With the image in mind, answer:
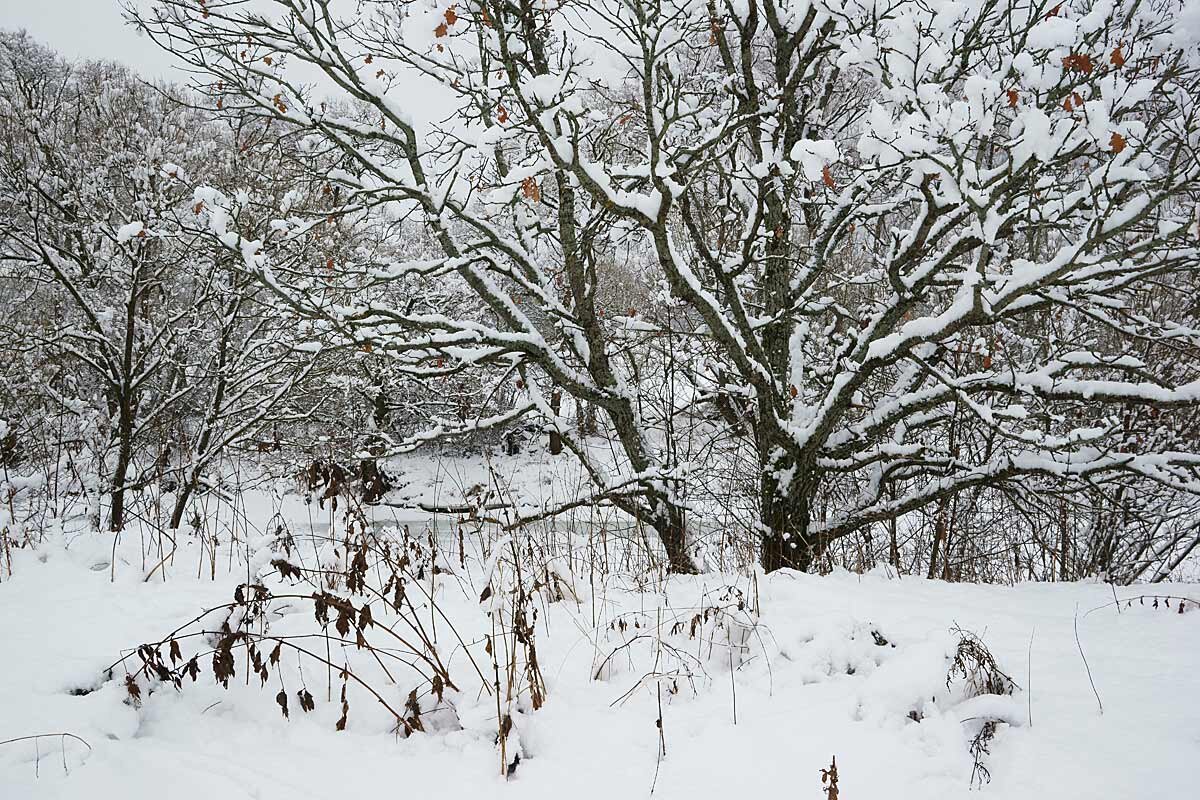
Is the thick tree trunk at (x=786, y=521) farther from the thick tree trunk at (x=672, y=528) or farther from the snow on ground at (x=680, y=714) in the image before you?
the snow on ground at (x=680, y=714)

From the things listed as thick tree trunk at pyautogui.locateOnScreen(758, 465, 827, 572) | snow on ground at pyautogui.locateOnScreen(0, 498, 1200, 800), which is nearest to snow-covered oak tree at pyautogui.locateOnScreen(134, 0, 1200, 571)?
thick tree trunk at pyautogui.locateOnScreen(758, 465, 827, 572)

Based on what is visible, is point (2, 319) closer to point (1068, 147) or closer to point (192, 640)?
point (192, 640)

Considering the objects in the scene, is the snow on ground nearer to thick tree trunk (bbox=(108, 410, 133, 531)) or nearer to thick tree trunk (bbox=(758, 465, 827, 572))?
thick tree trunk (bbox=(758, 465, 827, 572))

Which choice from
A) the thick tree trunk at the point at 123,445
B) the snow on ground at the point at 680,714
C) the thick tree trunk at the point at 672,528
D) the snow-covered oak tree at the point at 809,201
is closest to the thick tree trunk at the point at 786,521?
the snow-covered oak tree at the point at 809,201

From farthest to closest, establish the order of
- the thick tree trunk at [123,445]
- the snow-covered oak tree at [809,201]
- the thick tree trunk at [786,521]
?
the thick tree trunk at [123,445]
the thick tree trunk at [786,521]
the snow-covered oak tree at [809,201]

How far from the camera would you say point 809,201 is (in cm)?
599

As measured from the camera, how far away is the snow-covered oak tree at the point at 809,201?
12.6ft

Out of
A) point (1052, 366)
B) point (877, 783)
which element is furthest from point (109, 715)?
point (1052, 366)

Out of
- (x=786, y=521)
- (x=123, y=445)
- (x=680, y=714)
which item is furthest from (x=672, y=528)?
(x=123, y=445)

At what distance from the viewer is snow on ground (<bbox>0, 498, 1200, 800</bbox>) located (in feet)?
6.14

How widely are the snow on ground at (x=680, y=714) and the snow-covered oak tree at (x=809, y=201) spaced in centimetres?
211

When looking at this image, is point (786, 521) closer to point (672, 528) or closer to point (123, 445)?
point (672, 528)

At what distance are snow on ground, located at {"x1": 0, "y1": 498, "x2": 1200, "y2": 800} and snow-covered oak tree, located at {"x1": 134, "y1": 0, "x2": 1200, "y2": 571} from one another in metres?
2.11

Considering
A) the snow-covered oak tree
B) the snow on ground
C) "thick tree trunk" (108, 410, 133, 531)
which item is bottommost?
the snow on ground
